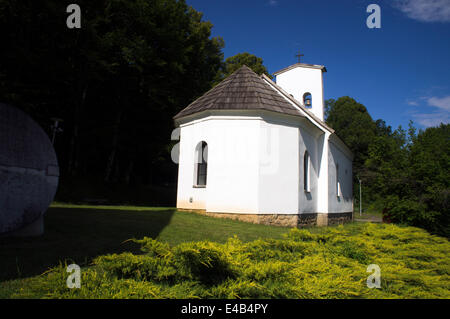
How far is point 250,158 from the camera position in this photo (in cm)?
1309

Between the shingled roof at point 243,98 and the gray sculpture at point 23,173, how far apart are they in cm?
801

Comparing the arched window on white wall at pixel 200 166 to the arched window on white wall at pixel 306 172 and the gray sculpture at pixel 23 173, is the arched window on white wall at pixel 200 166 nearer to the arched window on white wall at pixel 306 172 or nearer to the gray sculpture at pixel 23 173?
the arched window on white wall at pixel 306 172

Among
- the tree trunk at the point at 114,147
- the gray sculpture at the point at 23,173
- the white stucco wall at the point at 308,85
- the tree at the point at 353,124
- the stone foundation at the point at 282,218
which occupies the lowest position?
the stone foundation at the point at 282,218

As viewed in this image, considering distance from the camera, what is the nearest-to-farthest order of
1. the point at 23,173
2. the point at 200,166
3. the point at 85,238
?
the point at 23,173 < the point at 85,238 < the point at 200,166

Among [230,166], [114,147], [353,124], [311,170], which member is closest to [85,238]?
[230,166]

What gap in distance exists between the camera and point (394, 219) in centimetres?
1400

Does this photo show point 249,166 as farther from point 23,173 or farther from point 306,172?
point 23,173

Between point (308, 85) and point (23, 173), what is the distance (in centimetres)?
1656

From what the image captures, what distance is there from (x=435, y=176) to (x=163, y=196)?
2122cm

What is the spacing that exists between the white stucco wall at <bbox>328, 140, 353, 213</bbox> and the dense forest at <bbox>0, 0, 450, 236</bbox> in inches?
60.5

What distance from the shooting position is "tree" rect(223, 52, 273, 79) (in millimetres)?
33938

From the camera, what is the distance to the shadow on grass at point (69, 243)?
15.8ft

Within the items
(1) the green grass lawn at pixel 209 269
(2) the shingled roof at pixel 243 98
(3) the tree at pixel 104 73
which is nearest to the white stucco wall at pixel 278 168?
(2) the shingled roof at pixel 243 98
